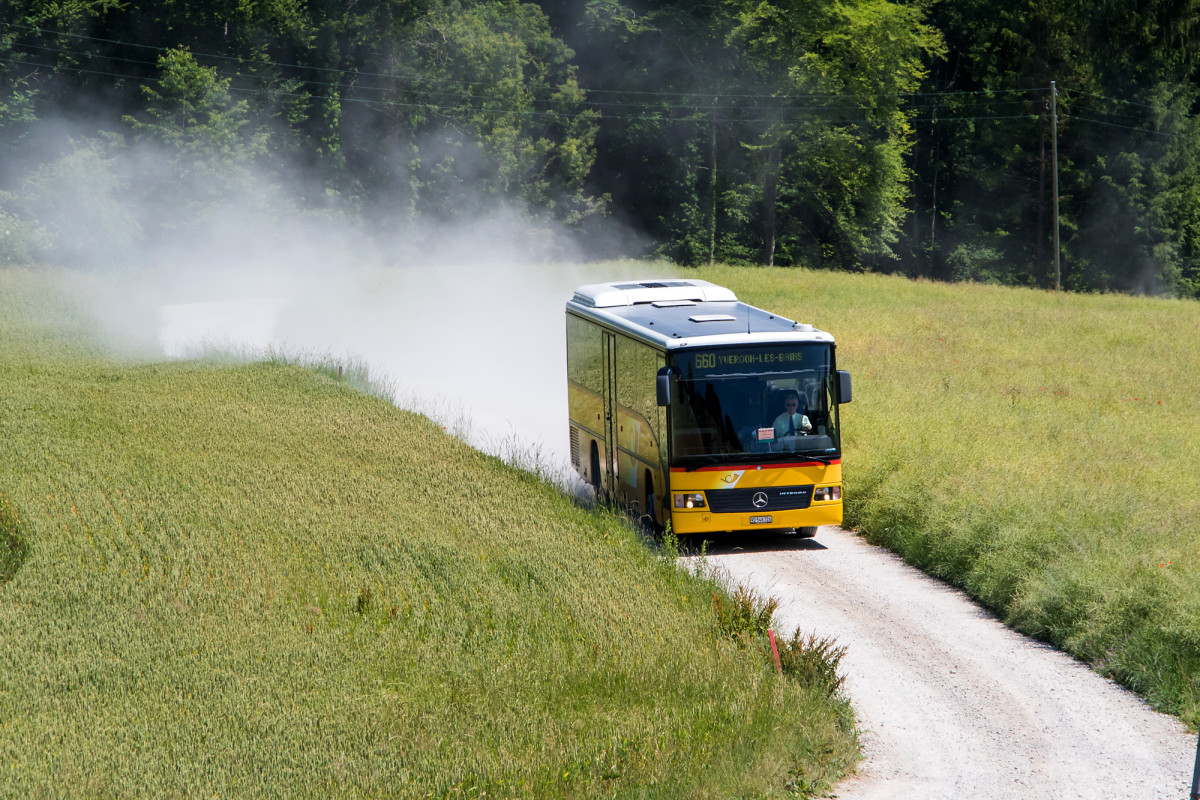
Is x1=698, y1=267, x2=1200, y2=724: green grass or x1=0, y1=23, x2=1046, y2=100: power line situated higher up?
x1=0, y1=23, x2=1046, y2=100: power line

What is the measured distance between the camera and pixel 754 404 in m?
14.0

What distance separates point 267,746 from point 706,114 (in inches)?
2510

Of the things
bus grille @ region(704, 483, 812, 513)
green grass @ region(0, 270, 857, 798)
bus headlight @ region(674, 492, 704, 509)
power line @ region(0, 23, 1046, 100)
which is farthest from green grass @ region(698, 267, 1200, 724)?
power line @ region(0, 23, 1046, 100)

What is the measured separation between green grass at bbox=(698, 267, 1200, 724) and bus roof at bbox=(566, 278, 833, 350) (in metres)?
2.76

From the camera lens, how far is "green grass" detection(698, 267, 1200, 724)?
→ 10.7 metres

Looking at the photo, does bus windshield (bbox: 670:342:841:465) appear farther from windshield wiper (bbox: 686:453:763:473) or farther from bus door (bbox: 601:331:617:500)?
bus door (bbox: 601:331:617:500)

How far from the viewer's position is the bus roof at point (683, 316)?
1407 cm

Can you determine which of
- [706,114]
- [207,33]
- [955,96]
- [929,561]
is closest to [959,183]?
[955,96]

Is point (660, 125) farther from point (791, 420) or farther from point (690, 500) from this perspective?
point (690, 500)

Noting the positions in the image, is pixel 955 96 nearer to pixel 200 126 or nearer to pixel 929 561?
pixel 200 126

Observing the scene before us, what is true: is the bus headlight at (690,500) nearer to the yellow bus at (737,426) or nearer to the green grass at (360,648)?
the yellow bus at (737,426)

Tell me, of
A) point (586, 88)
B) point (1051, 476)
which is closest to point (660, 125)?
point (586, 88)

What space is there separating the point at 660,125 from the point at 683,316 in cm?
5559

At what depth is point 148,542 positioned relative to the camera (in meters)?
12.8
